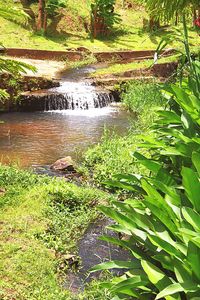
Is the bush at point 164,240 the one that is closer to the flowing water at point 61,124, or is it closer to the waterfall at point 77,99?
the flowing water at point 61,124

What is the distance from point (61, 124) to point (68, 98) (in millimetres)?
2356

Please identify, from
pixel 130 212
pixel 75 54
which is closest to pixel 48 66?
pixel 75 54

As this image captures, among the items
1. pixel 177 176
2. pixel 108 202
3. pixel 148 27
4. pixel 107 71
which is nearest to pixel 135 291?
pixel 177 176

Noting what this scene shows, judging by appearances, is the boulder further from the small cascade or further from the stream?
the small cascade

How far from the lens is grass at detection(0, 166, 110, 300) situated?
3.72 metres

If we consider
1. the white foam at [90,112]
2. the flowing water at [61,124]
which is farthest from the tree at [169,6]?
the white foam at [90,112]

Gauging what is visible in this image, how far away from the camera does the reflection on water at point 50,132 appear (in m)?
8.68

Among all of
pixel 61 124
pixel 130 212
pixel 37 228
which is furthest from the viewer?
pixel 61 124

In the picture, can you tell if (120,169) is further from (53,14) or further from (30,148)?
(53,14)

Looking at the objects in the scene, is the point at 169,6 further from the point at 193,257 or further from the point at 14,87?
the point at 14,87

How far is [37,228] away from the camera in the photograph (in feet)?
15.6

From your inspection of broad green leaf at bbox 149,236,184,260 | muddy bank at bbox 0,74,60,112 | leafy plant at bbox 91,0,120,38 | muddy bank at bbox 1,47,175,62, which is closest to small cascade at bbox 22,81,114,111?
muddy bank at bbox 0,74,60,112

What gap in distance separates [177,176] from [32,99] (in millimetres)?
10206

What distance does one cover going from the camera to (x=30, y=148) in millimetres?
9086
